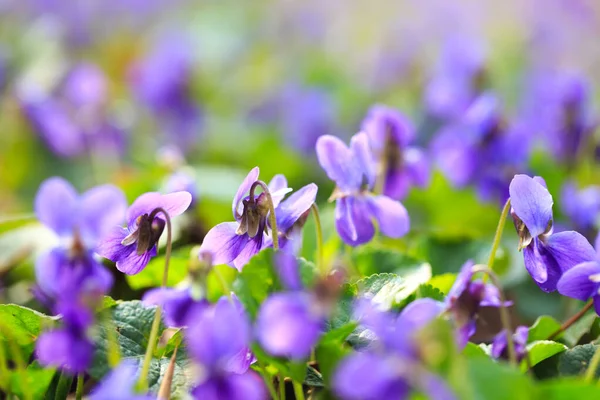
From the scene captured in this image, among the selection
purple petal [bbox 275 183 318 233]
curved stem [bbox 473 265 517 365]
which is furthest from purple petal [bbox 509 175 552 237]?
purple petal [bbox 275 183 318 233]

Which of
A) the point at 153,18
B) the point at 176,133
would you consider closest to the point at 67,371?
the point at 176,133

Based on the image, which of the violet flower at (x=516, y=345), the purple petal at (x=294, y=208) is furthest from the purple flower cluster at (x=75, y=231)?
the violet flower at (x=516, y=345)

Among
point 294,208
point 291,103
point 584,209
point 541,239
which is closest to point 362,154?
point 294,208

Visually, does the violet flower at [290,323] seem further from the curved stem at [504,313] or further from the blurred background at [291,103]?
the blurred background at [291,103]

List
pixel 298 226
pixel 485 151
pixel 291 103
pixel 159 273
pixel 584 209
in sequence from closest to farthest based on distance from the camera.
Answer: pixel 298 226, pixel 159 273, pixel 584 209, pixel 485 151, pixel 291 103

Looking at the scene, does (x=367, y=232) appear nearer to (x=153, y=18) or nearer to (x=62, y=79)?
(x=62, y=79)

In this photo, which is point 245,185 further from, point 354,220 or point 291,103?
point 291,103
